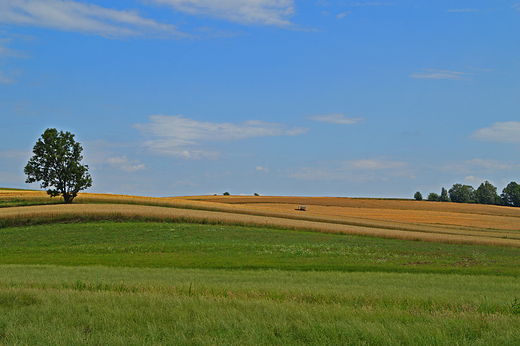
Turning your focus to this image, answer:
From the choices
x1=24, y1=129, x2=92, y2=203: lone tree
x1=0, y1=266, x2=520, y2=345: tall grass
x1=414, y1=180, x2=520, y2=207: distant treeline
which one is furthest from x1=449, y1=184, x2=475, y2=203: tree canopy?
x1=0, y1=266, x2=520, y2=345: tall grass

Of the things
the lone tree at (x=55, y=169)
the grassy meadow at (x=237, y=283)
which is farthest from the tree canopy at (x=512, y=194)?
the lone tree at (x=55, y=169)

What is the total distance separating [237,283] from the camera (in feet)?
47.0

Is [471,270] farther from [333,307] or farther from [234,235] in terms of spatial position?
[234,235]

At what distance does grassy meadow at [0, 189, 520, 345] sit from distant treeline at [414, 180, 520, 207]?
8215 centimetres

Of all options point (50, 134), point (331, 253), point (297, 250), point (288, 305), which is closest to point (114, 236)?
point (297, 250)

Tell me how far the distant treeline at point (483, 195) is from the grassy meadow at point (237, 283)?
8215 centimetres

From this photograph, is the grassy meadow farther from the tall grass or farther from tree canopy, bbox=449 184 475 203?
tree canopy, bbox=449 184 475 203

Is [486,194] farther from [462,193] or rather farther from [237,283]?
[237,283]

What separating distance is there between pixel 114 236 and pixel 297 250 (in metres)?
18.0

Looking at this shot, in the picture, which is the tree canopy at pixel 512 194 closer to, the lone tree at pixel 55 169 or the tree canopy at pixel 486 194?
the tree canopy at pixel 486 194

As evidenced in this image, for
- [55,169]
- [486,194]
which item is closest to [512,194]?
[486,194]

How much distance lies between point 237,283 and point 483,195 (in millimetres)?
153916

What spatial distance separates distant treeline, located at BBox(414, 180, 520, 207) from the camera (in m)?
135

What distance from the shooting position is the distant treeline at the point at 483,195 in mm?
135000
